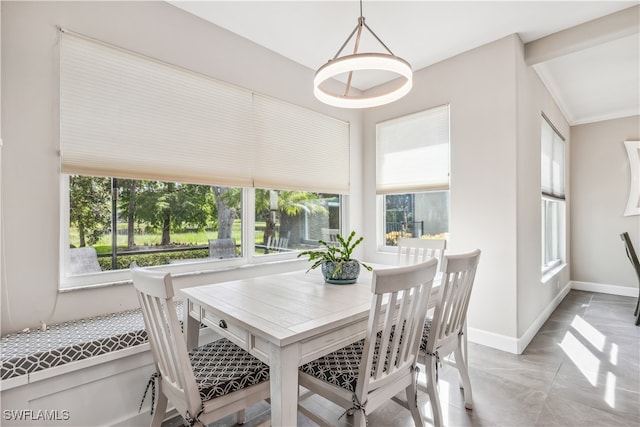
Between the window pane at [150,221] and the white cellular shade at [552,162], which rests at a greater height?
the white cellular shade at [552,162]

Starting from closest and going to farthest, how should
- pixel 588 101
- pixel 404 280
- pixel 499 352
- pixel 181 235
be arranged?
pixel 404 280, pixel 181 235, pixel 499 352, pixel 588 101

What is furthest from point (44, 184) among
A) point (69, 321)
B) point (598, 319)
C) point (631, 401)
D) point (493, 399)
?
point (598, 319)

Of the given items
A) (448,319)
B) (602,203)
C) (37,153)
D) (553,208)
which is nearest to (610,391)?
(448,319)

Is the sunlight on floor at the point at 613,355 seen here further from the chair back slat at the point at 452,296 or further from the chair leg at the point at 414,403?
the chair leg at the point at 414,403

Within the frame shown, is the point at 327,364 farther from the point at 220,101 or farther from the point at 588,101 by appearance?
the point at 588,101

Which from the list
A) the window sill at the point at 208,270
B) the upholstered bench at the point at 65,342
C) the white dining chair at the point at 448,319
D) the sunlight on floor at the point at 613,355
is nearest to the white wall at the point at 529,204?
the sunlight on floor at the point at 613,355

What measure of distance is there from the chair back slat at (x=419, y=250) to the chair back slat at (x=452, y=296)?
0.69 meters

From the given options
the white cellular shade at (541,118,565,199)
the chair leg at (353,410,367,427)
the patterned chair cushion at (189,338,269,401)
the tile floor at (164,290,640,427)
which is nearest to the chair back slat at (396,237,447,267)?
the tile floor at (164,290,640,427)

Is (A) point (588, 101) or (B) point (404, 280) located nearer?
(B) point (404, 280)

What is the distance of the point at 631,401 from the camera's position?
1975 millimetres

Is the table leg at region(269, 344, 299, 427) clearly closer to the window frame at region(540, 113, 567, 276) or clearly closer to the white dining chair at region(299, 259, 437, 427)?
the white dining chair at region(299, 259, 437, 427)

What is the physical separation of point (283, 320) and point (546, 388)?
204 cm

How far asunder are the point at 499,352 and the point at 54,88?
12.5 feet

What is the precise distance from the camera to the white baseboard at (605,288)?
446cm
